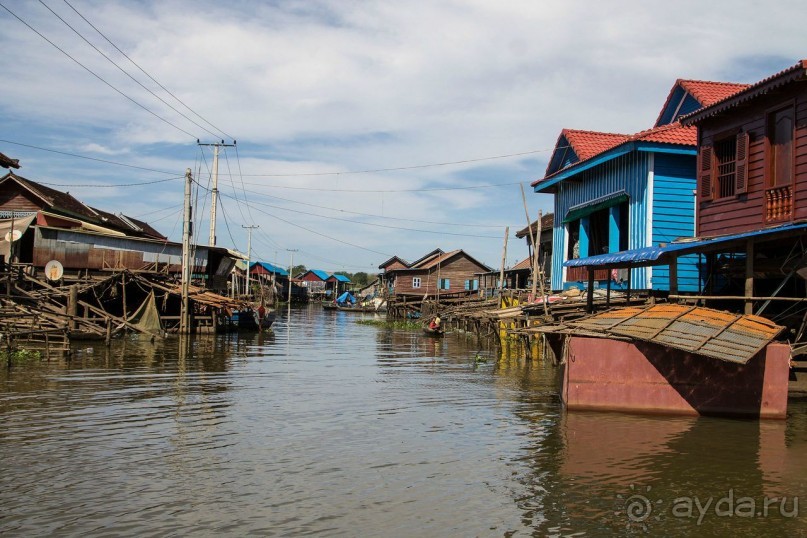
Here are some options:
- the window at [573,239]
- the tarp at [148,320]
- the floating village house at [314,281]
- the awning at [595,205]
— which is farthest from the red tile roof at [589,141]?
the floating village house at [314,281]

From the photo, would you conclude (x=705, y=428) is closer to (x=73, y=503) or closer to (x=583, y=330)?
(x=583, y=330)

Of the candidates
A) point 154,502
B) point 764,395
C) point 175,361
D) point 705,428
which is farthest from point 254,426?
point 175,361

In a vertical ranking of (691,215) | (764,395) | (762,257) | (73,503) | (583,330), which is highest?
(691,215)

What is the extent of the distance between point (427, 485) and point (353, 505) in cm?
110

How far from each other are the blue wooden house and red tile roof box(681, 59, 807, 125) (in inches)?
96.1

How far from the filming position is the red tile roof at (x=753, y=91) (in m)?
13.0

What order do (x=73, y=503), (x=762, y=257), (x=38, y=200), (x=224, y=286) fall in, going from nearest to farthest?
(x=73, y=503), (x=762, y=257), (x=38, y=200), (x=224, y=286)

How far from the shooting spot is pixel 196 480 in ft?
26.6

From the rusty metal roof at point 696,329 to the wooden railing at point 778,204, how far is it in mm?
2946

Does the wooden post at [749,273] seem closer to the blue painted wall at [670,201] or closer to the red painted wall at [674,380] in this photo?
the red painted wall at [674,380]

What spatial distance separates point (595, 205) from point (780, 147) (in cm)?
860

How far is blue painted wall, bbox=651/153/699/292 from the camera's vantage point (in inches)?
Answer: 760

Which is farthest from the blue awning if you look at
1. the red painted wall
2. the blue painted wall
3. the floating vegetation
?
the floating vegetation

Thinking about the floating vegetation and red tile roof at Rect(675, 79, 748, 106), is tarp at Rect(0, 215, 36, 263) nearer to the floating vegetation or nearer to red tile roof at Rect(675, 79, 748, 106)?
the floating vegetation
